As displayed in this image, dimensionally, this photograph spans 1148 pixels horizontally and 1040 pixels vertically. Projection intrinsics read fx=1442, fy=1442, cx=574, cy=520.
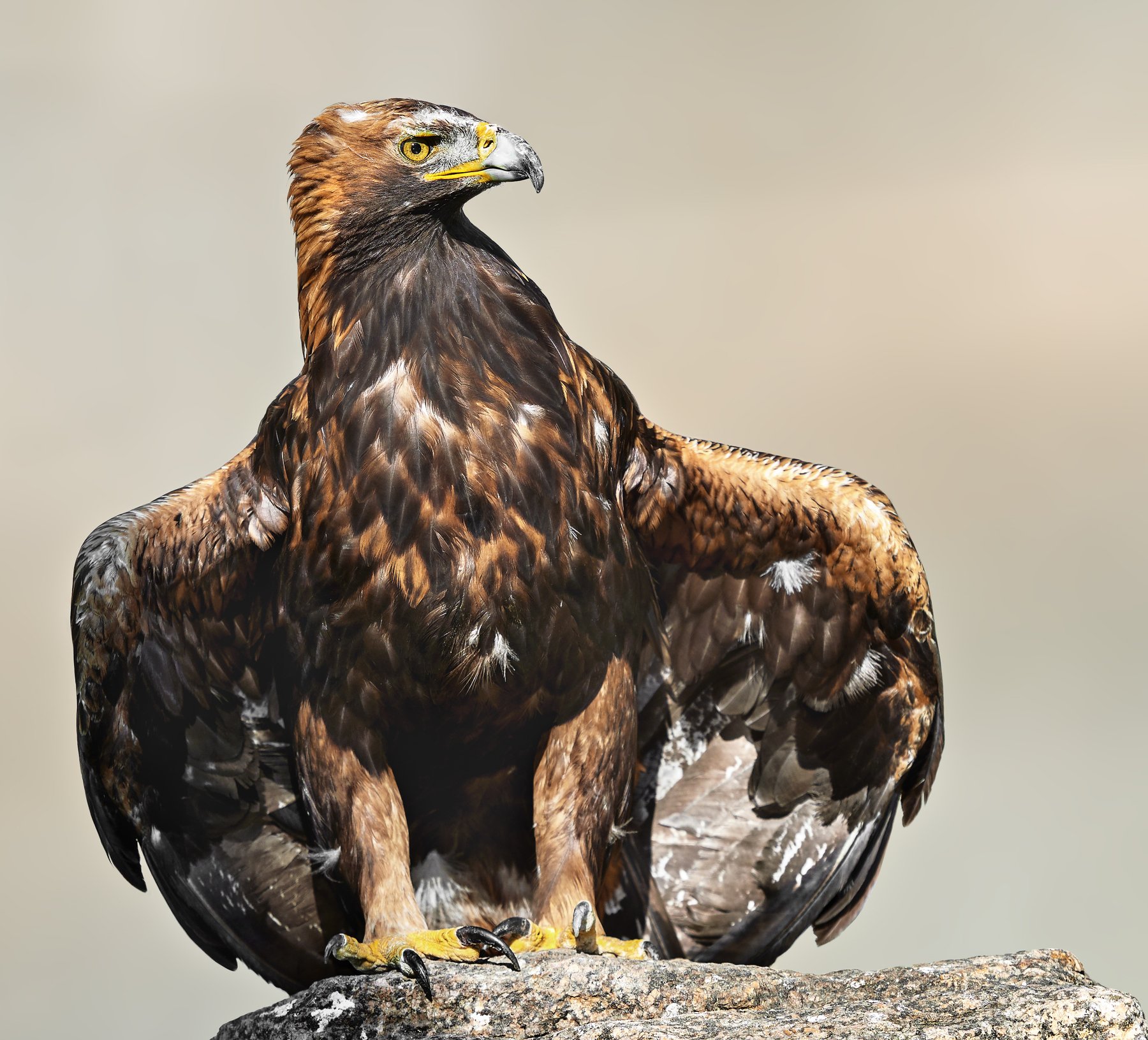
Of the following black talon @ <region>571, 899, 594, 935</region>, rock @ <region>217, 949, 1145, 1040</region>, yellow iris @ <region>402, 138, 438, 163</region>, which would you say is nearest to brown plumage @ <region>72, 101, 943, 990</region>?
yellow iris @ <region>402, 138, 438, 163</region>

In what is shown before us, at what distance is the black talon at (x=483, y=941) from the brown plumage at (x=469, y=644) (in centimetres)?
3

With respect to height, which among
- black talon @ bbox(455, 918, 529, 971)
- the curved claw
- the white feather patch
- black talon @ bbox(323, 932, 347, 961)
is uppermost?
the white feather patch

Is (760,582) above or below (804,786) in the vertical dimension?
above

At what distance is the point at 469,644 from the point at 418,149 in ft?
4.67

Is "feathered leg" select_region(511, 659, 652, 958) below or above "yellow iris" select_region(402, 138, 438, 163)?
below

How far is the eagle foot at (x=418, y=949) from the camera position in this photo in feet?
12.2

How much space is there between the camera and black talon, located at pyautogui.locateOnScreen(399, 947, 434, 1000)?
3.57 metres

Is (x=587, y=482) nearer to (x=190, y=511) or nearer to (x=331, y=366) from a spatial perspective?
(x=331, y=366)

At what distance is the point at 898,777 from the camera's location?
494 cm

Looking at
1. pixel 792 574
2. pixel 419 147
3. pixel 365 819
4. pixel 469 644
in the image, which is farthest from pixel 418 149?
pixel 365 819

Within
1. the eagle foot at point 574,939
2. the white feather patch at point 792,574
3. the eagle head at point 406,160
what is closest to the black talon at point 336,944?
the eagle foot at point 574,939

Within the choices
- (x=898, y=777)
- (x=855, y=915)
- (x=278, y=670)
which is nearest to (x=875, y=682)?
(x=898, y=777)

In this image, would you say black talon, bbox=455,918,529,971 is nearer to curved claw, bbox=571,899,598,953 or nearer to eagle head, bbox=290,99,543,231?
curved claw, bbox=571,899,598,953

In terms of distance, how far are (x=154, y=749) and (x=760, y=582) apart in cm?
206
